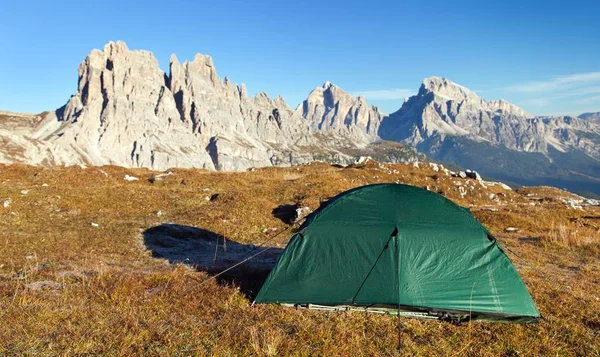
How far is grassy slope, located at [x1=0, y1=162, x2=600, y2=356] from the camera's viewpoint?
7492mm

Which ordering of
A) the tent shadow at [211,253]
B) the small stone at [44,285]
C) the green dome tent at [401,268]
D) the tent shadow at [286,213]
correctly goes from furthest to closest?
the tent shadow at [286,213] → the tent shadow at [211,253] → the small stone at [44,285] → the green dome tent at [401,268]

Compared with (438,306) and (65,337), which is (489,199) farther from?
(65,337)

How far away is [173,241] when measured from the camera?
17.0m

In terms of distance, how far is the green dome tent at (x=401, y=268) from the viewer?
9438 mm

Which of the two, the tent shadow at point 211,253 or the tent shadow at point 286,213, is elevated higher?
the tent shadow at point 286,213

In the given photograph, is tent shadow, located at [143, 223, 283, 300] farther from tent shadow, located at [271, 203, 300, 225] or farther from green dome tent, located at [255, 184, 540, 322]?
tent shadow, located at [271, 203, 300, 225]

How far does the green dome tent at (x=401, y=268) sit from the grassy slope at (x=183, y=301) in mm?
432

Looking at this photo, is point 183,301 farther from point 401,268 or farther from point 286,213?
point 286,213

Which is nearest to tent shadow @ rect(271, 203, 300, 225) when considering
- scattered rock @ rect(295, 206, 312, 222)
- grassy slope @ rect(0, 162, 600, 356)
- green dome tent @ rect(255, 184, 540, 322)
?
scattered rock @ rect(295, 206, 312, 222)

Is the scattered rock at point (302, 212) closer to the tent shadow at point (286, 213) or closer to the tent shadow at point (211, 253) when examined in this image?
the tent shadow at point (286, 213)

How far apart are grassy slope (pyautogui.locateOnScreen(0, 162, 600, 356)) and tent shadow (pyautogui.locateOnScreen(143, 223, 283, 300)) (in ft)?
1.93

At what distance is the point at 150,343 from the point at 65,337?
169 cm

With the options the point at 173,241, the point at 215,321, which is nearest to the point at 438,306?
the point at 215,321

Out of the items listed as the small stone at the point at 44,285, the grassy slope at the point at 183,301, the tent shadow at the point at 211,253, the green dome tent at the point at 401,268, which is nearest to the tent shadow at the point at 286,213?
the grassy slope at the point at 183,301
